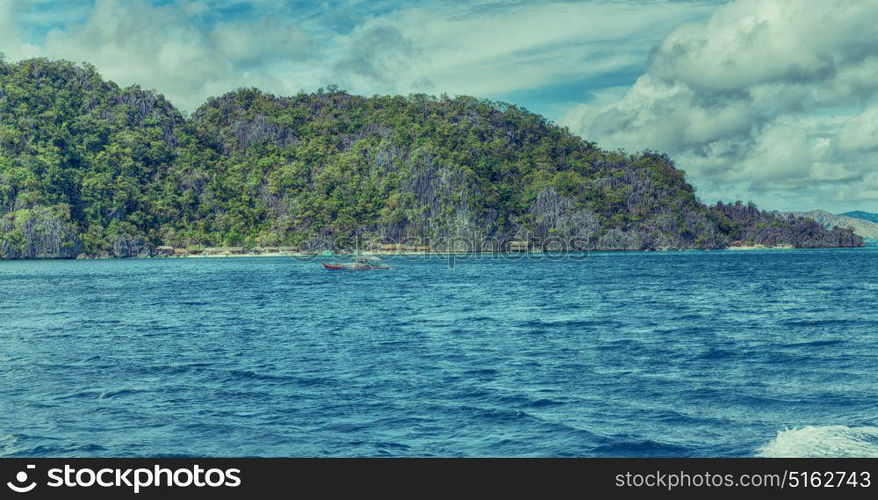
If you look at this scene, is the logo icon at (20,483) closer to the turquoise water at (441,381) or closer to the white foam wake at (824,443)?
the turquoise water at (441,381)

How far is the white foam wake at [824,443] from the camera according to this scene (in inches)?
695

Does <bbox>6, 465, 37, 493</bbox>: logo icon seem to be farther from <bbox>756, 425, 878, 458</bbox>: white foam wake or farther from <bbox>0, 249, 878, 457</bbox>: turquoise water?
<bbox>756, 425, 878, 458</bbox>: white foam wake

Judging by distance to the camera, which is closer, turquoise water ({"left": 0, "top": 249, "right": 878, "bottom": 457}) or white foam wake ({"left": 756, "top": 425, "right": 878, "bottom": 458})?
white foam wake ({"left": 756, "top": 425, "right": 878, "bottom": 458})

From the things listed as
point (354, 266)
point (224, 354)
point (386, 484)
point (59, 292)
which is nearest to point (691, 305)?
point (224, 354)

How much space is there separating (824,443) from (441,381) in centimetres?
1372

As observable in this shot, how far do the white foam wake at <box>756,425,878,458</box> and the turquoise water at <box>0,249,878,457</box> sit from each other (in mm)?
77

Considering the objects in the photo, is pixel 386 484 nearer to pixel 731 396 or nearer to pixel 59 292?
pixel 731 396

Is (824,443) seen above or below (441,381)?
above

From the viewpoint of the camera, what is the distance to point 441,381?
27.9 m

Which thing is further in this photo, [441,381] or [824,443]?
[441,381]

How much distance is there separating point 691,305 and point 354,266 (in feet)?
259

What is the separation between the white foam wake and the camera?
17.6m

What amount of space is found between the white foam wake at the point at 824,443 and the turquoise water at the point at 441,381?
0.25 ft

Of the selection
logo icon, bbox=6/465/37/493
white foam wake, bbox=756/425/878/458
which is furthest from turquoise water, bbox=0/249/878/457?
logo icon, bbox=6/465/37/493
